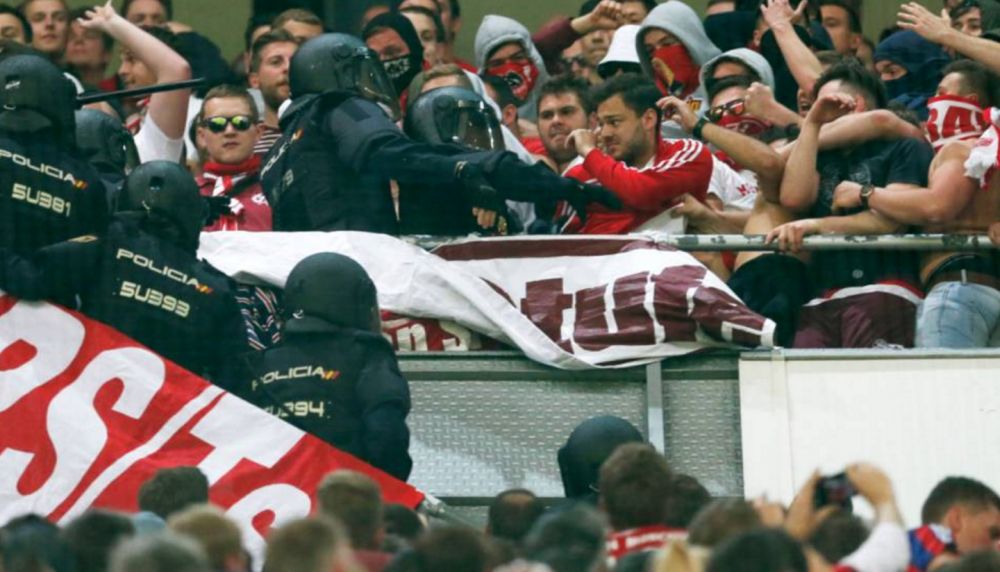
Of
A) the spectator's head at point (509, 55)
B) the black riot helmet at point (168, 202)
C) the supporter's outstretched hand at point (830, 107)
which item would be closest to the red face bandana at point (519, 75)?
the spectator's head at point (509, 55)

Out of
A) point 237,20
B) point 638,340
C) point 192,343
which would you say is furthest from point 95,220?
point 237,20

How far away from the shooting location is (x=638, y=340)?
1037 centimetres

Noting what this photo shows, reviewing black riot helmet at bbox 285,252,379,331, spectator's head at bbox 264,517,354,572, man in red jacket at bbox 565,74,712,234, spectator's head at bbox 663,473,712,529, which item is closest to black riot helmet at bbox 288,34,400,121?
man in red jacket at bbox 565,74,712,234

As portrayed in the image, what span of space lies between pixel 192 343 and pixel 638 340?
1.88m

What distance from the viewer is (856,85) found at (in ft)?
35.9

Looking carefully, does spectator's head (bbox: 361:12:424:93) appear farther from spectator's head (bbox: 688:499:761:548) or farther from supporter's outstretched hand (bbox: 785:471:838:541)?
spectator's head (bbox: 688:499:761:548)

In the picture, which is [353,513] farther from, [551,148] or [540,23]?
[540,23]

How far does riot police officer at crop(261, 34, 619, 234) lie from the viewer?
10438 mm

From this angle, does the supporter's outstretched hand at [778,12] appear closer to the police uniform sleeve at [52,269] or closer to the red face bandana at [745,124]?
the red face bandana at [745,124]

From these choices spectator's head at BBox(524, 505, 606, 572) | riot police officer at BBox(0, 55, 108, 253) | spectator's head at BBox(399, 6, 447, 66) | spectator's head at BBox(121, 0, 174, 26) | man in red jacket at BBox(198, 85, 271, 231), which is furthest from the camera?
spectator's head at BBox(121, 0, 174, 26)

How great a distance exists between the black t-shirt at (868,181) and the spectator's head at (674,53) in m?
2.10

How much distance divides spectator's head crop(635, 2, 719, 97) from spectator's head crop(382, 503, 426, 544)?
5.11 meters

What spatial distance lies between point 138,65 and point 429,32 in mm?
1576

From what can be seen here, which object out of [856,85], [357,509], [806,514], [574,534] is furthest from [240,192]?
[574,534]
